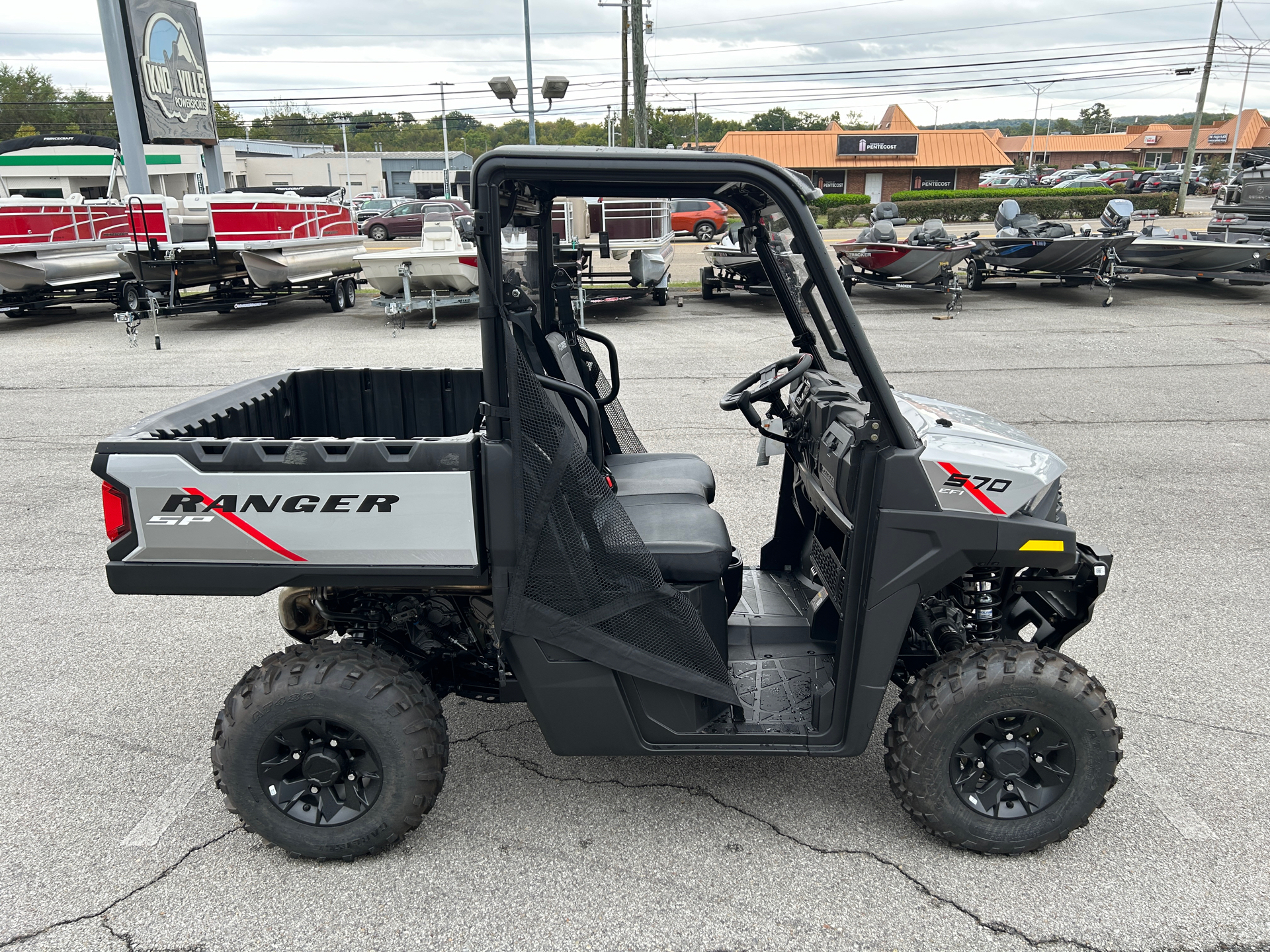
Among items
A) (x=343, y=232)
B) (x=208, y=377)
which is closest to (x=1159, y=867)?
(x=208, y=377)

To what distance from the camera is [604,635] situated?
2.66 metres

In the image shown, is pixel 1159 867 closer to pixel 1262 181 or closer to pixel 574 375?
pixel 574 375

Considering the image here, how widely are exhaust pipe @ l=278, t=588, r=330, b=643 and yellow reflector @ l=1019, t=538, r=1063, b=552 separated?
2.48 metres

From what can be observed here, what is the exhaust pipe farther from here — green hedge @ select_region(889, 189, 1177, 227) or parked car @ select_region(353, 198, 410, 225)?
green hedge @ select_region(889, 189, 1177, 227)

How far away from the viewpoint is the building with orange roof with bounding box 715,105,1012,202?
52.7 meters

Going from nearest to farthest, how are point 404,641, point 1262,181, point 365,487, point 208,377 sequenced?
point 365,487 → point 404,641 → point 208,377 → point 1262,181

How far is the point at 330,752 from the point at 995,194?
1820 inches

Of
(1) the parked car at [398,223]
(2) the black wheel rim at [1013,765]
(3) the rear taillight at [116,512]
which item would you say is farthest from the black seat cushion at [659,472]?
(1) the parked car at [398,223]

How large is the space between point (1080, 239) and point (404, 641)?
1563cm

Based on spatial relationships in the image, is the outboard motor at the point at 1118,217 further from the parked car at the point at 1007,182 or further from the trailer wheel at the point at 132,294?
the parked car at the point at 1007,182

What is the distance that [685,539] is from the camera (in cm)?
289

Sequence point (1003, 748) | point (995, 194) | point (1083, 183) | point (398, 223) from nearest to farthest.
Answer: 1. point (1003, 748)
2. point (398, 223)
3. point (995, 194)
4. point (1083, 183)

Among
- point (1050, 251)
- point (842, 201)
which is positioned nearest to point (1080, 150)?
point (842, 201)

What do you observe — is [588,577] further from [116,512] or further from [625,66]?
[625,66]
